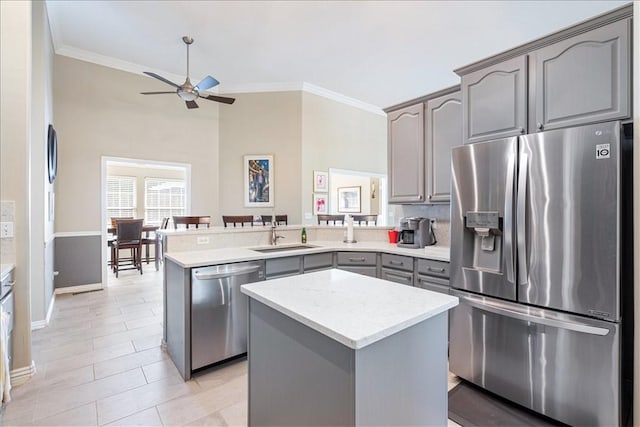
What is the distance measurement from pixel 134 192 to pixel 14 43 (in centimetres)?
641

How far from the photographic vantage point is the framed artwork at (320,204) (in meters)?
5.93

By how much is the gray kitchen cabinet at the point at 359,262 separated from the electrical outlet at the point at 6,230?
2591mm

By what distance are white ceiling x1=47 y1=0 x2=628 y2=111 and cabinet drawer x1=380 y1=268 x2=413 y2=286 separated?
287 cm

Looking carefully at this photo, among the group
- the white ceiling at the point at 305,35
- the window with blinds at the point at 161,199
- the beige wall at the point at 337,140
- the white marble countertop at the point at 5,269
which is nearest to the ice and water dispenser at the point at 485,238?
the white ceiling at the point at 305,35

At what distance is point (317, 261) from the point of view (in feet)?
10.1

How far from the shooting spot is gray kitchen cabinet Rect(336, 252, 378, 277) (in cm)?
312

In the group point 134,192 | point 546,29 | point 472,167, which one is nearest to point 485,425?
point 472,167

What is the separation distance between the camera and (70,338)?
2.97m

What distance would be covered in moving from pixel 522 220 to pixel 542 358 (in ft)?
2.72

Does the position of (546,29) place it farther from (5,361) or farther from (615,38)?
(5,361)

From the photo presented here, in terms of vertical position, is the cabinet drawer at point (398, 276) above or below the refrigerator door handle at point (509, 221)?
below

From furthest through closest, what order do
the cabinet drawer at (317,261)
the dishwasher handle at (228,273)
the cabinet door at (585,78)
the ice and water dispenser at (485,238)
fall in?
the cabinet drawer at (317,261) → the dishwasher handle at (228,273) → the ice and water dispenser at (485,238) → the cabinet door at (585,78)

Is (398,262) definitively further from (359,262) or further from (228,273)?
(228,273)

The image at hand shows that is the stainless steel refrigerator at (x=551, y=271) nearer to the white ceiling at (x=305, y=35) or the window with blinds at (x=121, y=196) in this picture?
the white ceiling at (x=305, y=35)
